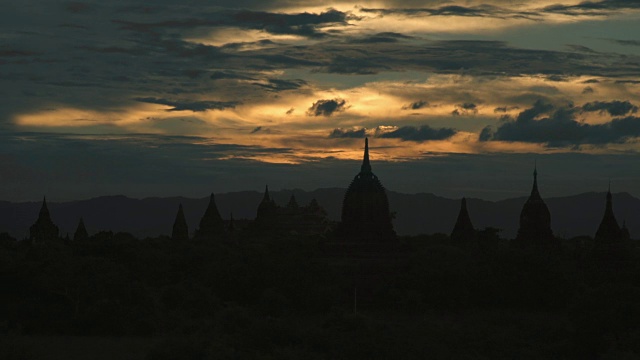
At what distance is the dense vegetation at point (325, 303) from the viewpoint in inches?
2073

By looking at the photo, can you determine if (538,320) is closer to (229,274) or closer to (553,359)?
(553,359)

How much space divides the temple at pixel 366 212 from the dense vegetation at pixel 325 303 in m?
2.60

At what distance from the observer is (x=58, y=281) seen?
71812 mm

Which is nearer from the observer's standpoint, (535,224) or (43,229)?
(535,224)

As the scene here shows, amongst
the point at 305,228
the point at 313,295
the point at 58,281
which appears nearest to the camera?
the point at 58,281

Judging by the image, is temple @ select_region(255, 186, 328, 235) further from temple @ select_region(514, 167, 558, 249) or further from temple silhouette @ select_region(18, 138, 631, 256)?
temple @ select_region(514, 167, 558, 249)

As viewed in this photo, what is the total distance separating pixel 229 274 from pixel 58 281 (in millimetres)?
12839

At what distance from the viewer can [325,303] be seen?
3012 inches

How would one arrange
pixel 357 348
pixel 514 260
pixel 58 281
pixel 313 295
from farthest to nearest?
1. pixel 514 260
2. pixel 313 295
3. pixel 58 281
4. pixel 357 348

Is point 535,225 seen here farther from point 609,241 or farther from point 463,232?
point 463,232

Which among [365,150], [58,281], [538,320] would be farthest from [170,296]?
[365,150]

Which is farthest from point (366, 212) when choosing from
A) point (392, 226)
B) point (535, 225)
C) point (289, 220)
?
point (289, 220)

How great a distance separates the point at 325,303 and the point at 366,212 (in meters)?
22.3

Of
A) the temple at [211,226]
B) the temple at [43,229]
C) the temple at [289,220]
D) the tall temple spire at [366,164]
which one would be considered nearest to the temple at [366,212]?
the tall temple spire at [366,164]
